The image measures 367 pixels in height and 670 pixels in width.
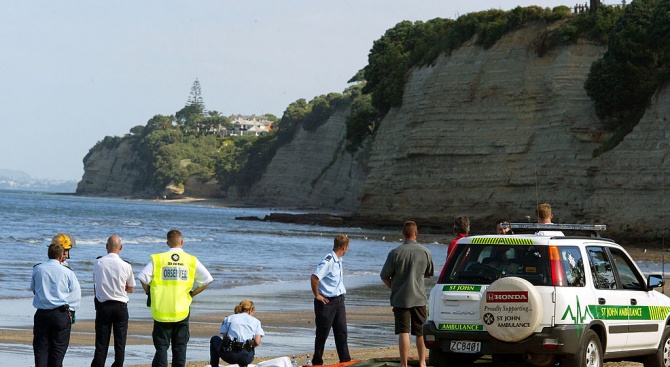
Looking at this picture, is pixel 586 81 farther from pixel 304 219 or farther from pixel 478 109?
pixel 304 219

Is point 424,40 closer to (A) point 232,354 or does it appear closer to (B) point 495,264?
(B) point 495,264

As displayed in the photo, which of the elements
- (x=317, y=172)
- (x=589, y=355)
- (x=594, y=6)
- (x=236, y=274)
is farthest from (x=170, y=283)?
(x=317, y=172)

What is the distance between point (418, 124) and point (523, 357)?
5942 centimetres

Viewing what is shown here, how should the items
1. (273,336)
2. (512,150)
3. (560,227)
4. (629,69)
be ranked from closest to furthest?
(560,227)
(273,336)
(629,69)
(512,150)

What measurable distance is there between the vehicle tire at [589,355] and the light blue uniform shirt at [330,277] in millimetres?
3022

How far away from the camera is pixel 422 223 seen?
66.6 meters

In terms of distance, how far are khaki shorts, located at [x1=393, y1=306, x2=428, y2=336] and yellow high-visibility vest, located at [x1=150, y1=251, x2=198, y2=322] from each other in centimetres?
233

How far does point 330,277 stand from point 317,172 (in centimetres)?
11825

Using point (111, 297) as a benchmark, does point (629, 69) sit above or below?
above

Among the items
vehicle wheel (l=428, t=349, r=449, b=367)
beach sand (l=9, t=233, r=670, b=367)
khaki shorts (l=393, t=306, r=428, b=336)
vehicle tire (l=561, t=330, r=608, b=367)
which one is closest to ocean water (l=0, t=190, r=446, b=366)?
beach sand (l=9, t=233, r=670, b=367)

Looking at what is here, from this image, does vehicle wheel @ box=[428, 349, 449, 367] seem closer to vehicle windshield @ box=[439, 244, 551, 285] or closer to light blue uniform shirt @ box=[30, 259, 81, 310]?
vehicle windshield @ box=[439, 244, 551, 285]

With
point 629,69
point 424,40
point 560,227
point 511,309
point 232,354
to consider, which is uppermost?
point 424,40

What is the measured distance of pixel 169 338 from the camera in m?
10.7

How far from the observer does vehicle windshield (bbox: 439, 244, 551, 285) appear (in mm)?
10156
